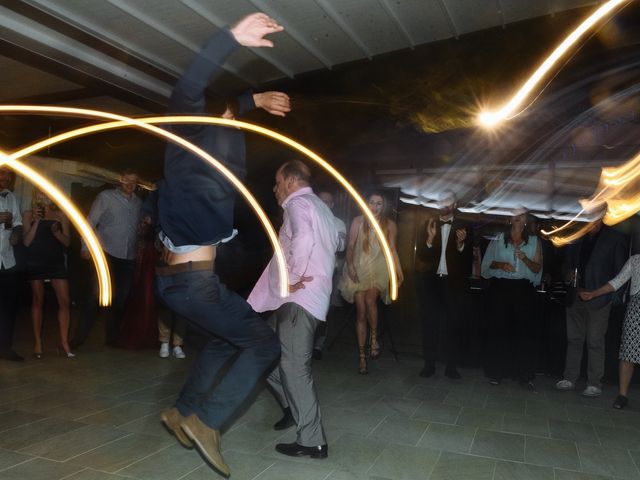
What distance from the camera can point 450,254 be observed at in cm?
629

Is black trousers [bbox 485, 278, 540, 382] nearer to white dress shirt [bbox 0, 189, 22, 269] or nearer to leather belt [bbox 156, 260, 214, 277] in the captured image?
leather belt [bbox 156, 260, 214, 277]

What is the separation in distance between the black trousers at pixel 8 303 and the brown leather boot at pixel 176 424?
3.46 meters

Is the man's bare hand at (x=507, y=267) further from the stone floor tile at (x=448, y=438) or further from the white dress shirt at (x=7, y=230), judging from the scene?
the white dress shirt at (x=7, y=230)

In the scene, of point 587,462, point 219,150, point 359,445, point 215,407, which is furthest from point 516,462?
point 219,150

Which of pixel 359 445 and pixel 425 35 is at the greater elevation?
pixel 425 35

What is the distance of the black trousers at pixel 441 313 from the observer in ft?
20.0

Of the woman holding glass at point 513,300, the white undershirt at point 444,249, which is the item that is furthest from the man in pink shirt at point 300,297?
the woman holding glass at point 513,300

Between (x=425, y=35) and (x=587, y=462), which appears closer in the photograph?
(x=587, y=462)

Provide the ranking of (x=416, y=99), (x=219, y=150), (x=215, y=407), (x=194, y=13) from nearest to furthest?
(x=215, y=407)
(x=219, y=150)
(x=194, y=13)
(x=416, y=99)

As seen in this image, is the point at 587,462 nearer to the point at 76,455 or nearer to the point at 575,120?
the point at 76,455

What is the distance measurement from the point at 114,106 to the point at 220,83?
281 centimetres

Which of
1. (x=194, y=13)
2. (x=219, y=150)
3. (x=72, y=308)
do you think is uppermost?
(x=194, y=13)

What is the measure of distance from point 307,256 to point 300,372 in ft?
2.48

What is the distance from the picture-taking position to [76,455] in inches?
132
